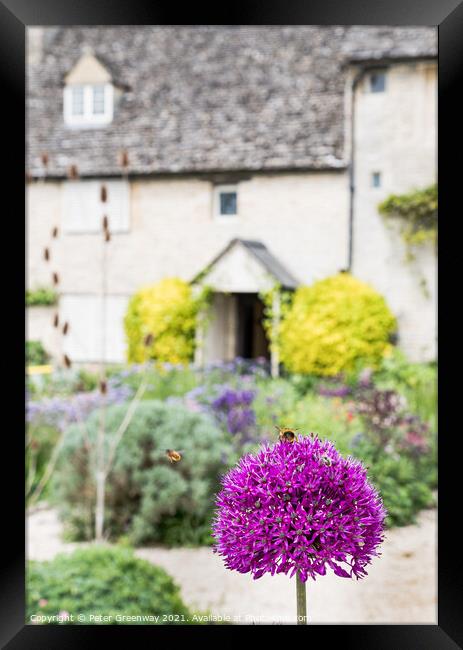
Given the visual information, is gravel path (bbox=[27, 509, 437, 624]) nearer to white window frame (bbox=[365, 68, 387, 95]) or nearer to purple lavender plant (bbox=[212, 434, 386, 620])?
purple lavender plant (bbox=[212, 434, 386, 620])

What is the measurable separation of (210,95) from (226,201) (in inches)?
48.2

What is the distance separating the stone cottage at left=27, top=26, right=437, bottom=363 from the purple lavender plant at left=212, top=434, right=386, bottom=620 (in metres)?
7.24

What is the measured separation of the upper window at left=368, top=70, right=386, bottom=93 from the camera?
8336mm

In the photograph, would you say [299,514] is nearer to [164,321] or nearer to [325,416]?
[325,416]

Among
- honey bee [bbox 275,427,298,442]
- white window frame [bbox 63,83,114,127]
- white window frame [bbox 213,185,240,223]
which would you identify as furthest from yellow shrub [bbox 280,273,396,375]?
honey bee [bbox 275,427,298,442]

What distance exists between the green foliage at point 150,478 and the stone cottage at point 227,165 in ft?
11.3

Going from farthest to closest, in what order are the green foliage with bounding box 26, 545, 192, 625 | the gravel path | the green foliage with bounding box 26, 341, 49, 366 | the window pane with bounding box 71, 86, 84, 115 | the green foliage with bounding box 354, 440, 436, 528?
the window pane with bounding box 71, 86, 84, 115 → the green foliage with bounding box 26, 341, 49, 366 → the green foliage with bounding box 354, 440, 436, 528 → the gravel path → the green foliage with bounding box 26, 545, 192, 625

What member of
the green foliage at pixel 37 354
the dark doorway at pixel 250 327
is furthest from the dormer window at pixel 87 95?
the dark doorway at pixel 250 327

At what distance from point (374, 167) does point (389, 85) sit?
824mm

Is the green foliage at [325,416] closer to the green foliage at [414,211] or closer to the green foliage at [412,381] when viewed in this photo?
the green foliage at [412,381]

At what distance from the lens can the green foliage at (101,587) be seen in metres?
2.54

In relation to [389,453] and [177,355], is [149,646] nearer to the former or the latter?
[389,453]
